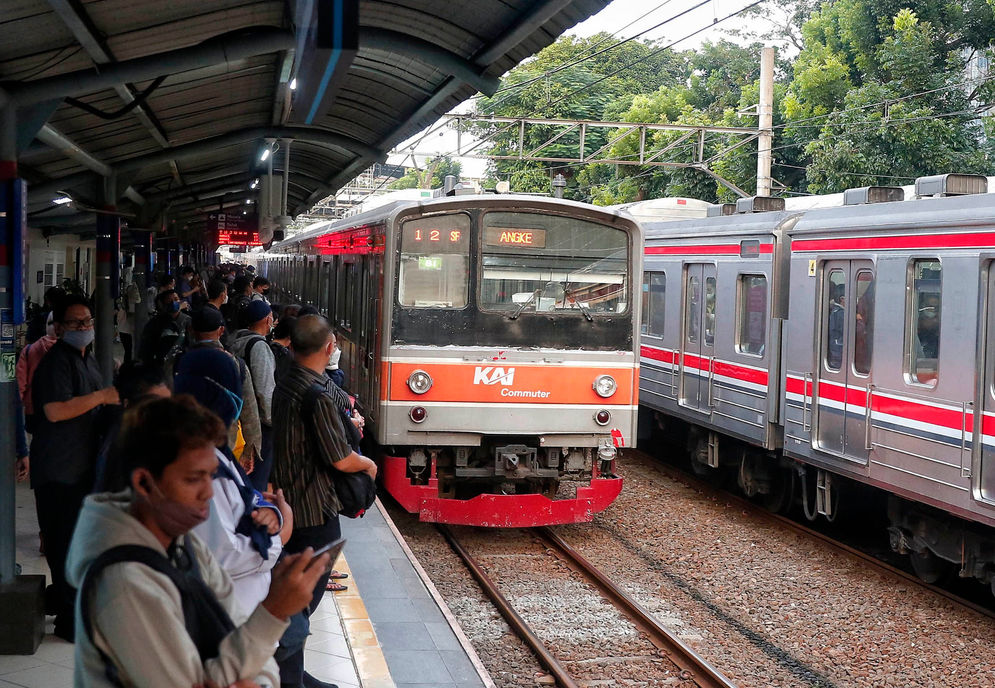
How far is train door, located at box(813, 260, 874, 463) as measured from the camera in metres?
9.02

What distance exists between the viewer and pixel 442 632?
6434 mm

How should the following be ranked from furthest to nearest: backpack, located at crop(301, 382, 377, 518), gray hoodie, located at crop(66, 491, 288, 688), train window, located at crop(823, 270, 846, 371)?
train window, located at crop(823, 270, 846, 371) < backpack, located at crop(301, 382, 377, 518) < gray hoodie, located at crop(66, 491, 288, 688)

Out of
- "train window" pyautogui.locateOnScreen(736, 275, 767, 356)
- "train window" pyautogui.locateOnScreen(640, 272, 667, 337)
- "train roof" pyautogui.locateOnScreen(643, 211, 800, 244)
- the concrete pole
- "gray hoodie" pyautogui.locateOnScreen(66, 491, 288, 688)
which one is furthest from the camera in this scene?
the concrete pole

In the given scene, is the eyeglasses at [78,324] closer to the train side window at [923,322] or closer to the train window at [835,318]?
the train side window at [923,322]

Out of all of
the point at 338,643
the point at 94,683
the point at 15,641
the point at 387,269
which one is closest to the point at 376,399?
the point at 387,269

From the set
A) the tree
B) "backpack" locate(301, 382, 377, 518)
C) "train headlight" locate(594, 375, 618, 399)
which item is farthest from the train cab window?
the tree

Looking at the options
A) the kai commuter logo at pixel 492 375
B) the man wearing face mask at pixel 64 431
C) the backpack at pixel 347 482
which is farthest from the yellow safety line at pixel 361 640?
the kai commuter logo at pixel 492 375

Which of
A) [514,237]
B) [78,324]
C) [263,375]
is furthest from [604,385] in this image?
[78,324]

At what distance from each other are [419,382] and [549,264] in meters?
1.55

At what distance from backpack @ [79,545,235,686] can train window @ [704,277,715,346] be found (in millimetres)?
9994

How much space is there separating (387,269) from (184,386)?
196 inches

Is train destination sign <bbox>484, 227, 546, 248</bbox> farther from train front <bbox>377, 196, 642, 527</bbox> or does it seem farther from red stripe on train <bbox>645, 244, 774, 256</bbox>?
red stripe on train <bbox>645, 244, 774, 256</bbox>

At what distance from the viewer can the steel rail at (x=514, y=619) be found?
21.7 ft

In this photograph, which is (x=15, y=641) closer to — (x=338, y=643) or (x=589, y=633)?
(x=338, y=643)
